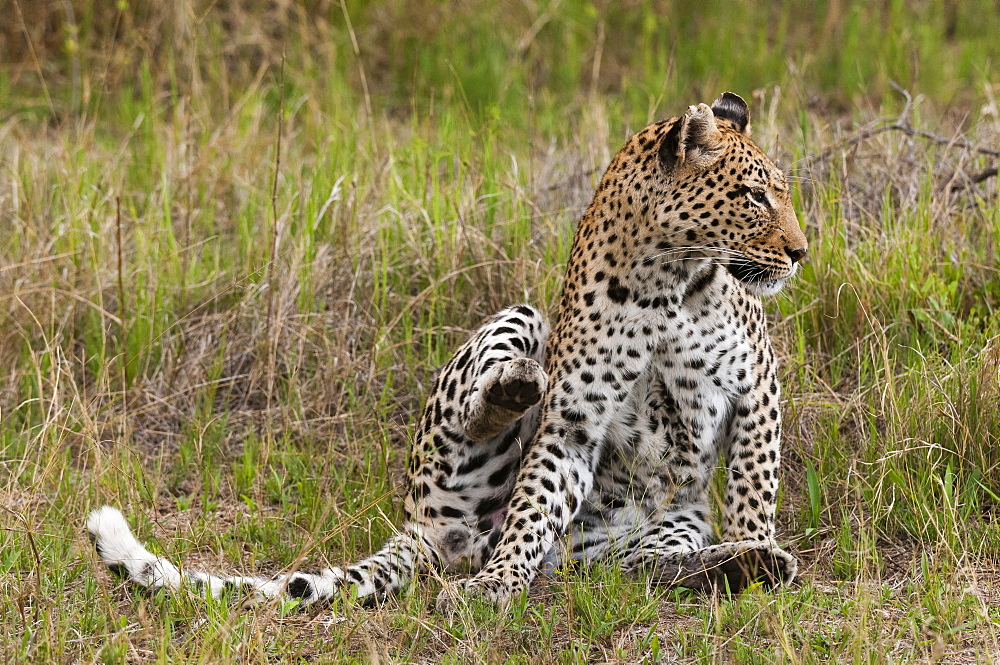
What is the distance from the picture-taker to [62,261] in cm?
579

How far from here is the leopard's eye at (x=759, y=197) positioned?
157 inches

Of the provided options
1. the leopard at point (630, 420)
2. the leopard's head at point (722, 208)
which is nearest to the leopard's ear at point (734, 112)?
the leopard at point (630, 420)

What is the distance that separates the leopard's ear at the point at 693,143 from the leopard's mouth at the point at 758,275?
34 cm

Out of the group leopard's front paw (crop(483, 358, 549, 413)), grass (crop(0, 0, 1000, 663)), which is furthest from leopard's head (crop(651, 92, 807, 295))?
grass (crop(0, 0, 1000, 663))

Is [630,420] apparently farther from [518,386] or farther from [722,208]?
[722,208]

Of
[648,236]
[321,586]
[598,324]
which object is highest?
[648,236]

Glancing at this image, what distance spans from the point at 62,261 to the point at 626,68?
487cm

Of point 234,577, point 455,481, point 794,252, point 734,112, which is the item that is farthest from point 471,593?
point 734,112

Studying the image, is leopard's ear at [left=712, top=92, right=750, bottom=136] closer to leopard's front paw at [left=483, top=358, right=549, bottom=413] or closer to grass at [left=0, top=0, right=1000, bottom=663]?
grass at [left=0, top=0, right=1000, bottom=663]

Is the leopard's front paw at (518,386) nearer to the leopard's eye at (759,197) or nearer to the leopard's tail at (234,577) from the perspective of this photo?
the leopard's tail at (234,577)

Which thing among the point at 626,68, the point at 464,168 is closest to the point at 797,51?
the point at 626,68

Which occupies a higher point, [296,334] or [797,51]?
[797,51]

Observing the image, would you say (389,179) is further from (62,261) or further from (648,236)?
(648,236)

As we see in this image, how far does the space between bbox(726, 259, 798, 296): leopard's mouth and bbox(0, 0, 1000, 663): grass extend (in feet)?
2.27
